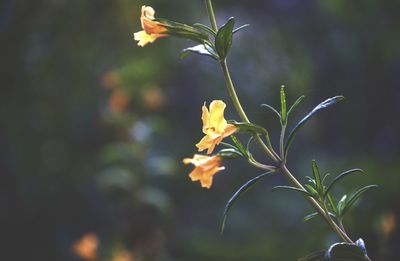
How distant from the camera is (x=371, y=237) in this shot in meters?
1.96

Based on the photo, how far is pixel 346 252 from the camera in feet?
2.17

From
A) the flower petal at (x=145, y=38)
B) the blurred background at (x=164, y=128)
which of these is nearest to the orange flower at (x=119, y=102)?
the blurred background at (x=164, y=128)

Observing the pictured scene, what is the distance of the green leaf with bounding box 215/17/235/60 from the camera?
2.27 feet

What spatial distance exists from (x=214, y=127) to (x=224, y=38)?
0.35ft

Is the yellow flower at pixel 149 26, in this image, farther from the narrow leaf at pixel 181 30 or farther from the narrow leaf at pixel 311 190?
the narrow leaf at pixel 311 190

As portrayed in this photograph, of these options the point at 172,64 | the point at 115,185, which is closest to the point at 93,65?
the point at 172,64

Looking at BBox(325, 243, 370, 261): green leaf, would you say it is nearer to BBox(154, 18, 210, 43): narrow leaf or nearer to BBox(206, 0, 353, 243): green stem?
BBox(206, 0, 353, 243): green stem

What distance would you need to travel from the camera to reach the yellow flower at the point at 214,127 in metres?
0.66

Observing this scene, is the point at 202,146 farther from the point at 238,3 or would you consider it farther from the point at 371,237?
the point at 238,3

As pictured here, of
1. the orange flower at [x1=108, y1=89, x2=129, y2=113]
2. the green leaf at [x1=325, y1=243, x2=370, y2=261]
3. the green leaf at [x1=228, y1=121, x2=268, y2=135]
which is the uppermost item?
the orange flower at [x1=108, y1=89, x2=129, y2=113]

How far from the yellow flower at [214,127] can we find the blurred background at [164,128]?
783 millimetres

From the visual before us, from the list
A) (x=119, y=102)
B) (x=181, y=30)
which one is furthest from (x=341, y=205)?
(x=119, y=102)

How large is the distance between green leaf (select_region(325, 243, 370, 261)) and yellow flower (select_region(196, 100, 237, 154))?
167 mm

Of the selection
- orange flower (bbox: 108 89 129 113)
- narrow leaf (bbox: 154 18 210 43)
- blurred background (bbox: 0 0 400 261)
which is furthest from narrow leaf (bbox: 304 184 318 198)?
orange flower (bbox: 108 89 129 113)
